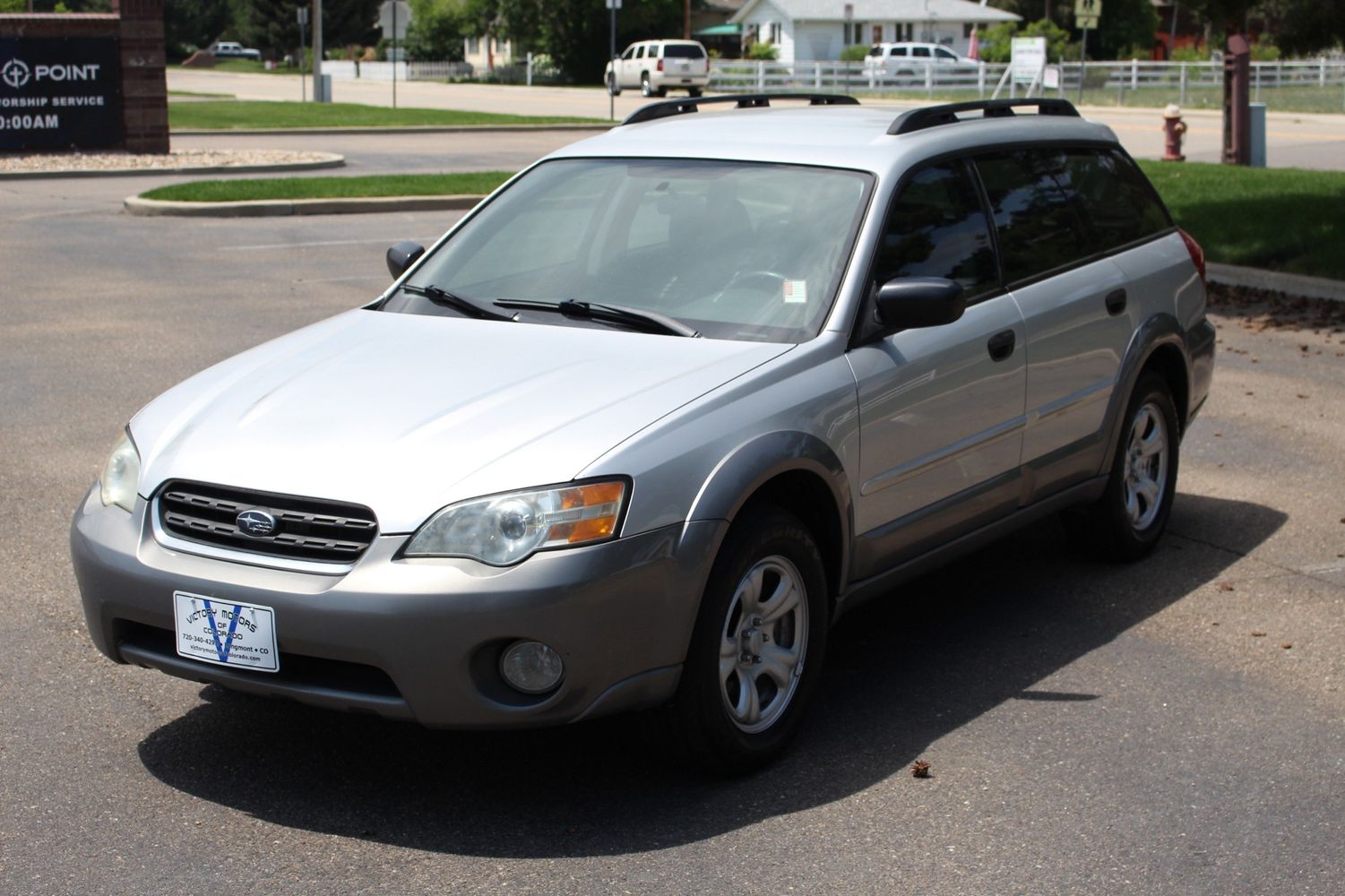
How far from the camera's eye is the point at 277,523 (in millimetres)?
4129

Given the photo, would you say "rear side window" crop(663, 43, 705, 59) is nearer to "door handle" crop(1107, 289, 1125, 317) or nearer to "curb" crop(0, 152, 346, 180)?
"curb" crop(0, 152, 346, 180)

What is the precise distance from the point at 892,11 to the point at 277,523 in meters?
83.0

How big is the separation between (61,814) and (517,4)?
75343 millimetres

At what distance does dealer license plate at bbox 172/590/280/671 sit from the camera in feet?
13.4

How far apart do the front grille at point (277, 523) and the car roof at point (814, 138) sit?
209 cm

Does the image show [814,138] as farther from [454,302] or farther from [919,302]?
[454,302]

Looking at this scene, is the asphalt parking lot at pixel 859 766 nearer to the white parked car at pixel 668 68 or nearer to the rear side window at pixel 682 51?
the white parked car at pixel 668 68

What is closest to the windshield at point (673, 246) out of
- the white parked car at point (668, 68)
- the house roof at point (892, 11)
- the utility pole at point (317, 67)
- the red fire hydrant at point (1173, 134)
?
the red fire hydrant at point (1173, 134)

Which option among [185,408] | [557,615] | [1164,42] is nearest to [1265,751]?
[557,615]

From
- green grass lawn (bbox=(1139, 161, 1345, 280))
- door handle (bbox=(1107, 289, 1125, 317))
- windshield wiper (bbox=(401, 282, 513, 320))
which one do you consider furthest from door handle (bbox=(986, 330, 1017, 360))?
green grass lawn (bbox=(1139, 161, 1345, 280))

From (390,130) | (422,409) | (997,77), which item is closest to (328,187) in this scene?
(390,130)

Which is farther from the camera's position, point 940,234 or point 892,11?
point 892,11

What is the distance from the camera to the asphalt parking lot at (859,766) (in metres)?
4.02

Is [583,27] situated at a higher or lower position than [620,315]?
higher
